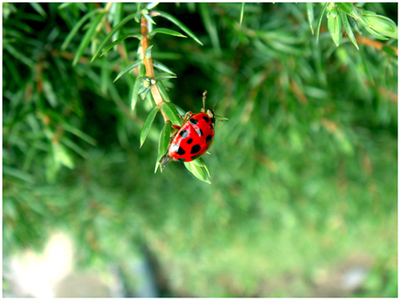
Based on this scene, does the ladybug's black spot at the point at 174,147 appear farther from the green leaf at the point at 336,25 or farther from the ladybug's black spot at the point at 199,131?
the green leaf at the point at 336,25

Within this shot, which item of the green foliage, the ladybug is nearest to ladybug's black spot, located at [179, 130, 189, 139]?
the ladybug

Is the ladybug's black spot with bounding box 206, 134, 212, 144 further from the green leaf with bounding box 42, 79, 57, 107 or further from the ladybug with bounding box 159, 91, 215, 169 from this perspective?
the green leaf with bounding box 42, 79, 57, 107

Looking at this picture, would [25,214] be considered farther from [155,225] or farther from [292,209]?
[292,209]

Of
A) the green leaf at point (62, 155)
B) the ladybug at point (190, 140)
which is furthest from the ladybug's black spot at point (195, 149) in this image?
the green leaf at point (62, 155)

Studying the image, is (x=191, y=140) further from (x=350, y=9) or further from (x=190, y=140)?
(x=350, y=9)

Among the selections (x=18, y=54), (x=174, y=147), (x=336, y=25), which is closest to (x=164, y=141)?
(x=174, y=147)

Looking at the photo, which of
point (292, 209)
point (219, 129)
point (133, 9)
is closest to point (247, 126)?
point (219, 129)
